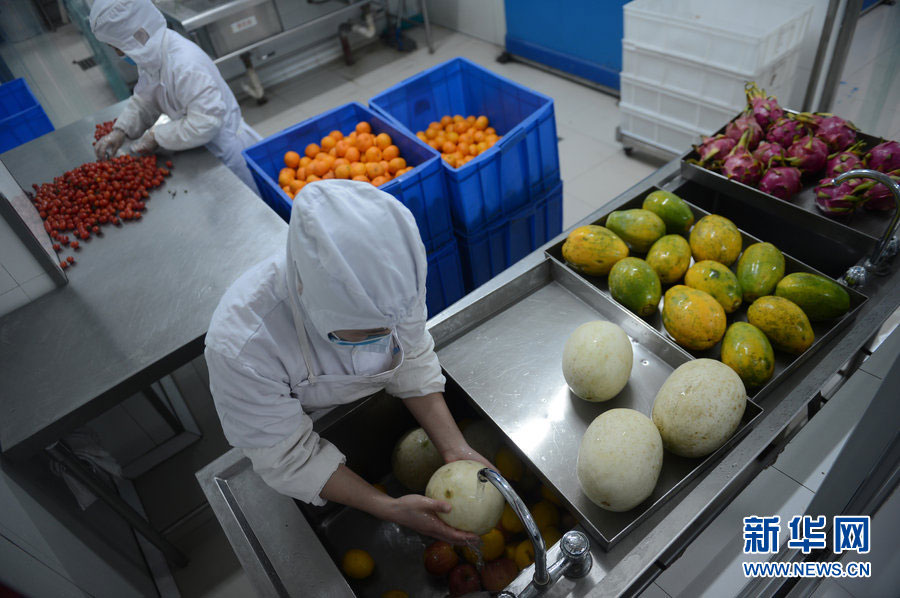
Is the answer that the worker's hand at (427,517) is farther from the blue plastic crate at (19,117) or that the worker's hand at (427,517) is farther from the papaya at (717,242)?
the blue plastic crate at (19,117)

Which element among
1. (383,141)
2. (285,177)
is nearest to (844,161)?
(383,141)

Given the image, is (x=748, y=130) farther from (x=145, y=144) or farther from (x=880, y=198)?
(x=145, y=144)

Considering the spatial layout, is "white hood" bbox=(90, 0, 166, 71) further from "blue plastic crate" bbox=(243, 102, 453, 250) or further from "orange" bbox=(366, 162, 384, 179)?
"orange" bbox=(366, 162, 384, 179)

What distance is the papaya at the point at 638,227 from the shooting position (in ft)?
5.65

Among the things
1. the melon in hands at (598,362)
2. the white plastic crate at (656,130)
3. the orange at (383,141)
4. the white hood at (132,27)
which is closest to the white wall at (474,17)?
the white plastic crate at (656,130)

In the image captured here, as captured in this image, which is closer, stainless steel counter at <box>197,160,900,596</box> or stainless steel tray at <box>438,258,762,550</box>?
stainless steel counter at <box>197,160,900,596</box>

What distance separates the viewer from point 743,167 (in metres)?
1.83

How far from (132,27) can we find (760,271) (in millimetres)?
2532

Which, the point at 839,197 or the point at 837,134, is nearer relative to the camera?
the point at 839,197

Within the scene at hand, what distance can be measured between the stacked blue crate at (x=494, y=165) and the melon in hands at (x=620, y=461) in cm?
129

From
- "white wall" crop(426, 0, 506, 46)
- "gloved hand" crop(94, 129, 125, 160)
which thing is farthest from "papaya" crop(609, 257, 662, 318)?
"white wall" crop(426, 0, 506, 46)

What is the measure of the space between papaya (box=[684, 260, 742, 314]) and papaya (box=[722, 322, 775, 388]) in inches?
5.2

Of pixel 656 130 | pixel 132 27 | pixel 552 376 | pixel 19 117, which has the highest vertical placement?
pixel 132 27

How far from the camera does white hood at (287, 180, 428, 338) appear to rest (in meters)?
0.99
